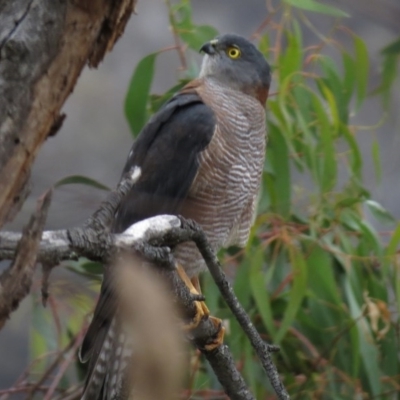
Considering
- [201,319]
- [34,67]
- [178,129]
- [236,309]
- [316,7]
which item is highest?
[316,7]

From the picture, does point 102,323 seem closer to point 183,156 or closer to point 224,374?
point 224,374

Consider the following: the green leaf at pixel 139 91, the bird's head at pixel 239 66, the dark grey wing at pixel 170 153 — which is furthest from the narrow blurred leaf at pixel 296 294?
the green leaf at pixel 139 91

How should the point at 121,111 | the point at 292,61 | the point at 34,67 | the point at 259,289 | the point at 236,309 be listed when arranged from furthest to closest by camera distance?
the point at 121,111 < the point at 292,61 < the point at 259,289 < the point at 236,309 < the point at 34,67

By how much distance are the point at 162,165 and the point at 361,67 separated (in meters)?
0.91

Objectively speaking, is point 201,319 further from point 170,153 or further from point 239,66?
point 239,66

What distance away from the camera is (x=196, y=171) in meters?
2.35

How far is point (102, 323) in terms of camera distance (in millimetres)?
2070

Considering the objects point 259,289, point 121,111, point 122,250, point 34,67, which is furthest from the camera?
point 121,111

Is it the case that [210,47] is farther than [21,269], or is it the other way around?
[210,47]

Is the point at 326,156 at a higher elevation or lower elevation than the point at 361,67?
lower

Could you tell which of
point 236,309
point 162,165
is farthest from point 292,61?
point 236,309

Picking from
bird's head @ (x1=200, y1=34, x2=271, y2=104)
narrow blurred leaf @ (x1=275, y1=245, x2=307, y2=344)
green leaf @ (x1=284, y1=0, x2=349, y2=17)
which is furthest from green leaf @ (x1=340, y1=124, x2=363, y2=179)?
green leaf @ (x1=284, y1=0, x2=349, y2=17)

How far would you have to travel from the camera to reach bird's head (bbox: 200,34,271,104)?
271 cm

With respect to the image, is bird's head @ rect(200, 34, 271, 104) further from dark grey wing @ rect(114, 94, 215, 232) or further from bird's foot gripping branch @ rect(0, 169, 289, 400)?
bird's foot gripping branch @ rect(0, 169, 289, 400)
